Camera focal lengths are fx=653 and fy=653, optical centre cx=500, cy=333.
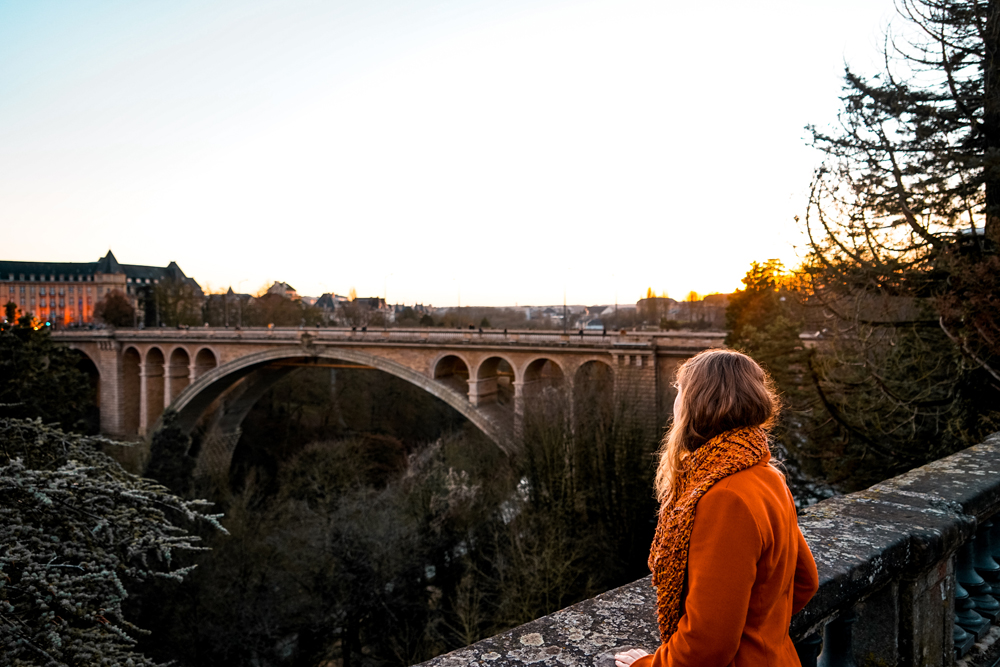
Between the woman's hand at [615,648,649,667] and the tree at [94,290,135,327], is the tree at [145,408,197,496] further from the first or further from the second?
the tree at [94,290,135,327]

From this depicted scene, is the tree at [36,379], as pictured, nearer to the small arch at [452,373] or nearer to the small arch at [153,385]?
the small arch at [452,373]

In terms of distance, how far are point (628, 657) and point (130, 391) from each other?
41.4m

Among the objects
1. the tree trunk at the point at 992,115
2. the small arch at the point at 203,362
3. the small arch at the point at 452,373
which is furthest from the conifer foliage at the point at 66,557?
the small arch at the point at 203,362

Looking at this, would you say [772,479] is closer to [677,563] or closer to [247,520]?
[677,563]

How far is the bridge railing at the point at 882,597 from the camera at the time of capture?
157 centimetres

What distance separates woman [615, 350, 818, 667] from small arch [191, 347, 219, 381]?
33663 millimetres

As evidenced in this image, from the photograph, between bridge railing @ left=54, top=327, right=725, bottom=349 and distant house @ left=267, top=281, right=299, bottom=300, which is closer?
bridge railing @ left=54, top=327, right=725, bottom=349

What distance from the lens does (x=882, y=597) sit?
1943mm

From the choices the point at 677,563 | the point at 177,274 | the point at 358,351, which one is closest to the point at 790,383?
the point at 677,563

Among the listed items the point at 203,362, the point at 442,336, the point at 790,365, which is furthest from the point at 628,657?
the point at 203,362

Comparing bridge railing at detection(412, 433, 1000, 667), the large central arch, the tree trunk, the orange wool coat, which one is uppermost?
the tree trunk

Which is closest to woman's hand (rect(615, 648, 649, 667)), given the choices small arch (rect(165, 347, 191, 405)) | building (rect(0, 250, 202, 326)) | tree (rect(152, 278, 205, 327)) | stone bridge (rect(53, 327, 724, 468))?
stone bridge (rect(53, 327, 724, 468))

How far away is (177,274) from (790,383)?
97.5 meters

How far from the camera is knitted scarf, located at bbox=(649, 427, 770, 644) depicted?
1.26 m
